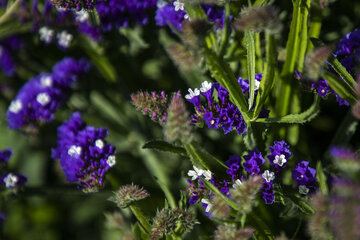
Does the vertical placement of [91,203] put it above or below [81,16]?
below

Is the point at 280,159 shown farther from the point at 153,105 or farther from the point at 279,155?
the point at 153,105

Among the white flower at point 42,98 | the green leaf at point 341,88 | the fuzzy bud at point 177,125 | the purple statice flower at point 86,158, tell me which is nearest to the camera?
the fuzzy bud at point 177,125

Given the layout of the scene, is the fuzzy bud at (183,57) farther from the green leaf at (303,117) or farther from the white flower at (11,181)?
the white flower at (11,181)

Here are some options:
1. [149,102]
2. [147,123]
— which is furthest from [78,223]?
[149,102]

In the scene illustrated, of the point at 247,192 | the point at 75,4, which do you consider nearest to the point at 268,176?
the point at 247,192

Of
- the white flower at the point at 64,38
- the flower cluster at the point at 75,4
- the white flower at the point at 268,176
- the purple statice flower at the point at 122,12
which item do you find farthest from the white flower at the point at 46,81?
the white flower at the point at 268,176

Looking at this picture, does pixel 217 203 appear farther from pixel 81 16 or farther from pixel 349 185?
pixel 81 16
